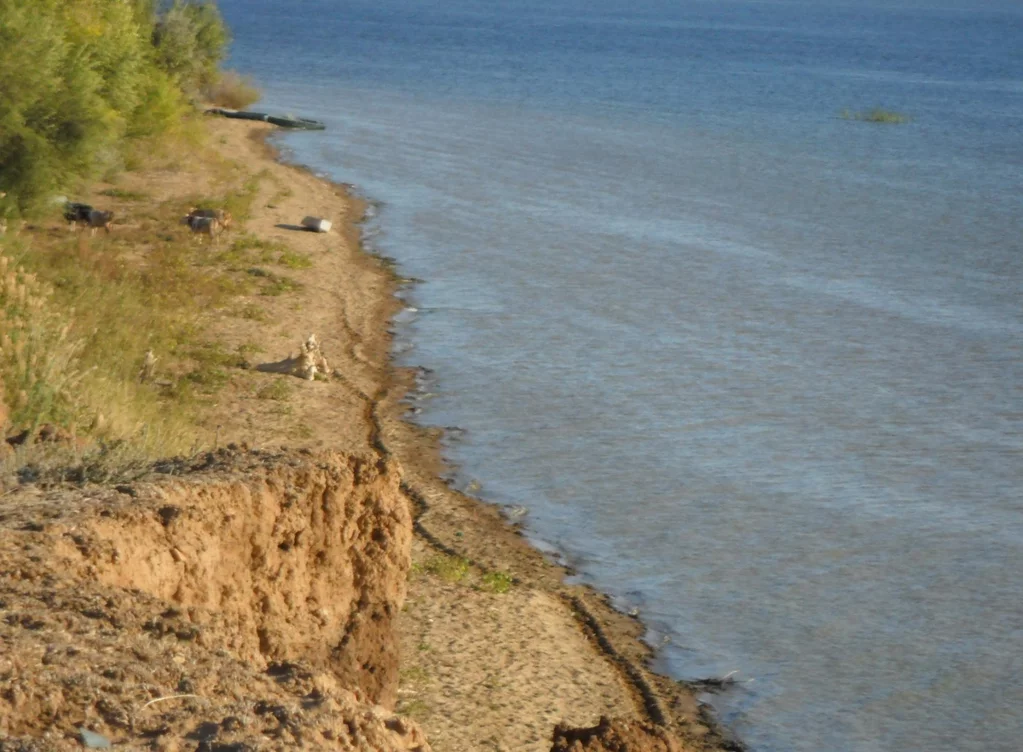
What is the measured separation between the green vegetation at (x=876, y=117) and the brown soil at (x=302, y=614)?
38748 millimetres

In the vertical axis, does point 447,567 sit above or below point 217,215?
above

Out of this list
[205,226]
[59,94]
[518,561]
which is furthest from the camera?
[205,226]

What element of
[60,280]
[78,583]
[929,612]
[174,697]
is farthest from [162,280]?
[174,697]

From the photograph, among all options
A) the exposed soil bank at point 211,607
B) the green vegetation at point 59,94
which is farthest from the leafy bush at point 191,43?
the exposed soil bank at point 211,607

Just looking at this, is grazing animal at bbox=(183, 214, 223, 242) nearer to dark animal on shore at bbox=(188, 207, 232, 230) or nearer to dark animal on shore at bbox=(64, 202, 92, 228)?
dark animal on shore at bbox=(188, 207, 232, 230)

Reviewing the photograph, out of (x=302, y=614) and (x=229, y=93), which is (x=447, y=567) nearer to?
(x=302, y=614)

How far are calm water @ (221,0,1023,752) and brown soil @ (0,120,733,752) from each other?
2.20 feet

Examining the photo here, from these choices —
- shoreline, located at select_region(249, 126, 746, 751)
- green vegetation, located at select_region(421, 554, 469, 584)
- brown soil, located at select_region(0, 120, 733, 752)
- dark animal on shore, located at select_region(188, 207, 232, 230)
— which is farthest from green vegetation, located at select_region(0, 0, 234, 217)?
green vegetation, located at select_region(421, 554, 469, 584)

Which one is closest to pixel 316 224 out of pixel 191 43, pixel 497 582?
pixel 191 43

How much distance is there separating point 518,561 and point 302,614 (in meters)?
4.77

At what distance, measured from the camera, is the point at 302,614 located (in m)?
7.40

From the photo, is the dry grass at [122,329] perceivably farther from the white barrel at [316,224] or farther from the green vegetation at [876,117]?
the green vegetation at [876,117]

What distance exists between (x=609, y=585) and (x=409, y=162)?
2563 cm

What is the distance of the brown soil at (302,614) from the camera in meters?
4.46
